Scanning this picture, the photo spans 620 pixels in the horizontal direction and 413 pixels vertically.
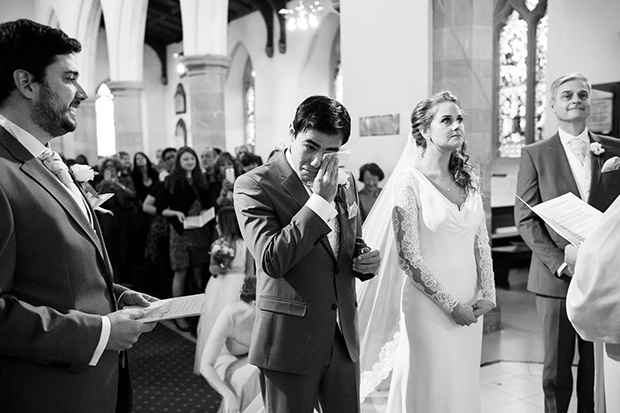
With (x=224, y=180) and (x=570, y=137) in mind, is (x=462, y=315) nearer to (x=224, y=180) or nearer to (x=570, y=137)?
(x=570, y=137)

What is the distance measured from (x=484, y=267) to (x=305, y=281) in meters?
1.08

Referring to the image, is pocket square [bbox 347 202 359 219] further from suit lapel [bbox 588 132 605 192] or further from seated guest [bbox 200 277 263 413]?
seated guest [bbox 200 277 263 413]

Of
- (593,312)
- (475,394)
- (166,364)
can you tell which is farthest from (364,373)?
(166,364)

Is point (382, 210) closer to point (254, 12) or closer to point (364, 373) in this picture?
point (364, 373)

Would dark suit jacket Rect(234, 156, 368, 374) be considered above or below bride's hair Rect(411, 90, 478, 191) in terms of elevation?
below

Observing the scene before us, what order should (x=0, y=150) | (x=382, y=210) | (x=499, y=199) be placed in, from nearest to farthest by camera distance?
(x=0, y=150)
(x=382, y=210)
(x=499, y=199)

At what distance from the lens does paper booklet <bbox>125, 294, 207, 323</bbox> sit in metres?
1.57

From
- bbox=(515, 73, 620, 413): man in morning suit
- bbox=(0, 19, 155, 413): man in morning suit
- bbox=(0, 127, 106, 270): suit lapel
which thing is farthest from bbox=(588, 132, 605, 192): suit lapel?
bbox=(0, 127, 106, 270): suit lapel

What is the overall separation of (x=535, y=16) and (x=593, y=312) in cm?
1014

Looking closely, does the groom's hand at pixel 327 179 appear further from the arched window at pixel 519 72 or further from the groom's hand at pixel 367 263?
the arched window at pixel 519 72

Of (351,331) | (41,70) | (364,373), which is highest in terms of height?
(41,70)

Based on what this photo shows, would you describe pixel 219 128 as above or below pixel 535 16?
below

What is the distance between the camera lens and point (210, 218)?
17.2 feet

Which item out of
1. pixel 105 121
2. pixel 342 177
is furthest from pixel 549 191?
pixel 105 121
